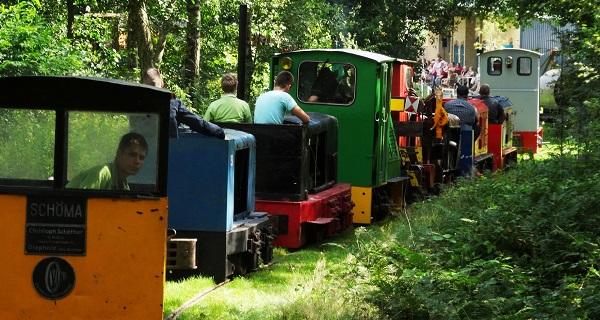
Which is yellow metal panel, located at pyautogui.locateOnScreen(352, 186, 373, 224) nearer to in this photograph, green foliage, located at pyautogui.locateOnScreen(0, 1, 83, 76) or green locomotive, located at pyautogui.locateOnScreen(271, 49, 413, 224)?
green locomotive, located at pyautogui.locateOnScreen(271, 49, 413, 224)

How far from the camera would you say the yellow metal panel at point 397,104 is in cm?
1911

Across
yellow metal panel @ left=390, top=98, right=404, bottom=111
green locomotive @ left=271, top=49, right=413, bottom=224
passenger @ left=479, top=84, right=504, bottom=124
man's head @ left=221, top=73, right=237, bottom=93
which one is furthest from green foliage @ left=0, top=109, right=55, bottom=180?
passenger @ left=479, top=84, right=504, bottom=124

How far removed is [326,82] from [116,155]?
9.21m

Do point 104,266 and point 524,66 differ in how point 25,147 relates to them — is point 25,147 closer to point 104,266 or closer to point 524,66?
point 104,266

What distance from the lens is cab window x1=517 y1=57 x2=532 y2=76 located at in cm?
3234

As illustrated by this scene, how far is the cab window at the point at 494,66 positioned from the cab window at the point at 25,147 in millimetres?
24965

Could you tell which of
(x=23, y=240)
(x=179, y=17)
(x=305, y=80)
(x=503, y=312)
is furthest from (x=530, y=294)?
(x=179, y=17)

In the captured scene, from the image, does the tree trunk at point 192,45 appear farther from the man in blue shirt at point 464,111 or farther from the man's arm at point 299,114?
the man's arm at point 299,114

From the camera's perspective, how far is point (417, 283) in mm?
9398

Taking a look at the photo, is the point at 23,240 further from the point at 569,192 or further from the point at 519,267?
the point at 569,192

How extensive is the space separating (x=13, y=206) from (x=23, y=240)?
234mm

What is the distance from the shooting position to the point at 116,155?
8594mm

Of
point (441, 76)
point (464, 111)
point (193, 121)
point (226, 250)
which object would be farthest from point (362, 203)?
point (441, 76)

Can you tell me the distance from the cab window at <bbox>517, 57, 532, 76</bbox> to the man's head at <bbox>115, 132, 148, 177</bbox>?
24705 mm
